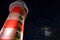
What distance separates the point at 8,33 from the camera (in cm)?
30

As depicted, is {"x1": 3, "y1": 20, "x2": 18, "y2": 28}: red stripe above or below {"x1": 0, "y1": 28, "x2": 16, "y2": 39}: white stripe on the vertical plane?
above

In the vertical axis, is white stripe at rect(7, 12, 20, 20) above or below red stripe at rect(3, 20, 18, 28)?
above

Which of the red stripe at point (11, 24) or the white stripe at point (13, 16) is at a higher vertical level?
the white stripe at point (13, 16)

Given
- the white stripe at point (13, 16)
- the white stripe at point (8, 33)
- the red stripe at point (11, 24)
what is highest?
the white stripe at point (13, 16)

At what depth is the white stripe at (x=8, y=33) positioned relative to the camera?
0.29 metres

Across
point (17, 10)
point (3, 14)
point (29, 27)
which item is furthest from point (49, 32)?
point (17, 10)

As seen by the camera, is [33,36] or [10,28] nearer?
[10,28]

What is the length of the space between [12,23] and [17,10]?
0.18 feet

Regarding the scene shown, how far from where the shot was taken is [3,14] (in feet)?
4.17

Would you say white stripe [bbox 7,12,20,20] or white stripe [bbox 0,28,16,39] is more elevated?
white stripe [bbox 7,12,20,20]

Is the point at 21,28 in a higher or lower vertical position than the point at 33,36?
lower

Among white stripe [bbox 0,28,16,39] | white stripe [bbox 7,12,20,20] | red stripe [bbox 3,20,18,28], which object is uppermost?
white stripe [bbox 7,12,20,20]

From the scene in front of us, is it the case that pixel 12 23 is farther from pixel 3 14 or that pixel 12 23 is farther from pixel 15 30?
pixel 3 14

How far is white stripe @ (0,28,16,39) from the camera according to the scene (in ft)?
0.94
